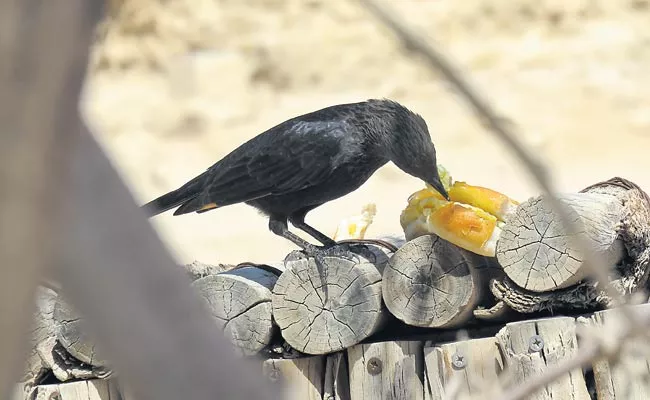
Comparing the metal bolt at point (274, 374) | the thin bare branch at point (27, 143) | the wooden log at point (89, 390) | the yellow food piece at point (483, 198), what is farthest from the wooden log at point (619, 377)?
the thin bare branch at point (27, 143)

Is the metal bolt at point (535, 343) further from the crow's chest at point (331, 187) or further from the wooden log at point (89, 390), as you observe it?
the wooden log at point (89, 390)

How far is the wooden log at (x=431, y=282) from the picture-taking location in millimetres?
3361

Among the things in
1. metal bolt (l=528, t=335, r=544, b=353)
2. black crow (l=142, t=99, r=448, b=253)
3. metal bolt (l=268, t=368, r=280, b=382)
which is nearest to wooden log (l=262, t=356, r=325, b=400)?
metal bolt (l=268, t=368, r=280, b=382)

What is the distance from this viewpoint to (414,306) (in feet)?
11.1

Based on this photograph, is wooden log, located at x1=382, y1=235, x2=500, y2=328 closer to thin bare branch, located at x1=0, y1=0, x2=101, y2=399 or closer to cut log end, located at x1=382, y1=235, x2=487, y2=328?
cut log end, located at x1=382, y1=235, x2=487, y2=328

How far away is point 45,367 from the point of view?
374 centimetres

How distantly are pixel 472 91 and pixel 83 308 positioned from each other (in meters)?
0.35

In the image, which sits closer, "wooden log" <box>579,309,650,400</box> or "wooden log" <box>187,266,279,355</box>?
"wooden log" <box>579,309,650,400</box>

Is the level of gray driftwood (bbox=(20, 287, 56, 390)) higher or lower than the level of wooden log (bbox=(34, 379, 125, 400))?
higher

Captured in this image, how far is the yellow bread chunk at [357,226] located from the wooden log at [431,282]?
1.36m

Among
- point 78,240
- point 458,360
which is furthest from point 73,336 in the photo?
point 78,240

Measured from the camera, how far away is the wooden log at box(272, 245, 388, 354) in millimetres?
3441

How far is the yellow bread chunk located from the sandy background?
6091mm

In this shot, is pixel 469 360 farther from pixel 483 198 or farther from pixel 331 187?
pixel 331 187
